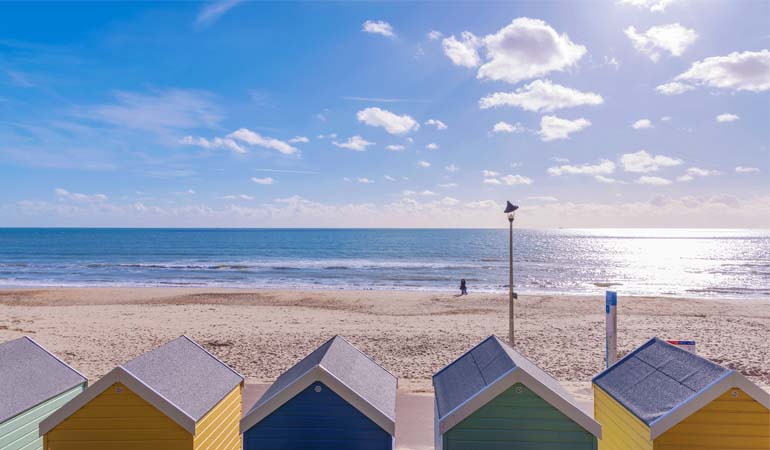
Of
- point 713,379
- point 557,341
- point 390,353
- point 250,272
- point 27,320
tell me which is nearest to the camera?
point 713,379

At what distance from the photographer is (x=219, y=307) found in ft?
87.2

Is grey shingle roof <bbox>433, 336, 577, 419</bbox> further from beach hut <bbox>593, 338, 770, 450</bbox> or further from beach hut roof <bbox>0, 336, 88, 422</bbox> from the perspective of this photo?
beach hut roof <bbox>0, 336, 88, 422</bbox>

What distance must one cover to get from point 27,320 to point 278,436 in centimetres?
2262

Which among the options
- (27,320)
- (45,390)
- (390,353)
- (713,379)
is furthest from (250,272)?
(713,379)

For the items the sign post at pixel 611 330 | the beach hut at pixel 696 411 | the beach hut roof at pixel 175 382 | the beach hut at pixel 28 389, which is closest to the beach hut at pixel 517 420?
the beach hut at pixel 696 411

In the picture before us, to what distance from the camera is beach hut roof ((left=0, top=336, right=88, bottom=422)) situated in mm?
5684

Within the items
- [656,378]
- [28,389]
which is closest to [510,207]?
[656,378]

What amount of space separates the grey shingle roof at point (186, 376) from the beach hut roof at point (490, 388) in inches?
108

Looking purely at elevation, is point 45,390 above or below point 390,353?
above

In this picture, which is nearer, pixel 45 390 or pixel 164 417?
pixel 164 417

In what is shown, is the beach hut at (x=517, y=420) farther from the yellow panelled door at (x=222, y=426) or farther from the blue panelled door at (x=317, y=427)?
the yellow panelled door at (x=222, y=426)

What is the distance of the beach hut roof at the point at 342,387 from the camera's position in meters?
5.11

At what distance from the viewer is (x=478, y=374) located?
577cm

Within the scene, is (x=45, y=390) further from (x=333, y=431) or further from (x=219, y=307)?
(x=219, y=307)
